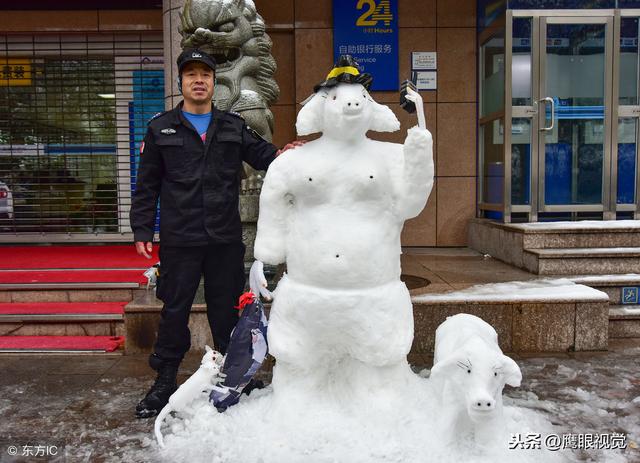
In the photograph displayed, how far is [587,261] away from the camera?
18.1ft

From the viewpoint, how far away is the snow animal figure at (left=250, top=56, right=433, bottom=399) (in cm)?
291

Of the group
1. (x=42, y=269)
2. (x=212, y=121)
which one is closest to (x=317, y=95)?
(x=212, y=121)

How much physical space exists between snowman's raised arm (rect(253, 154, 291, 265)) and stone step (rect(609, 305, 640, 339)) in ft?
9.93

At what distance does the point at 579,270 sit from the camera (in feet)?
18.0

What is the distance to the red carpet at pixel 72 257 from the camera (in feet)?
20.8

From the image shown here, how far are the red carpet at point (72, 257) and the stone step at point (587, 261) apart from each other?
4008 mm

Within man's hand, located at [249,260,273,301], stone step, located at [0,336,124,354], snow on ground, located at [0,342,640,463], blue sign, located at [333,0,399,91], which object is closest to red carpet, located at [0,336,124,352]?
stone step, located at [0,336,124,354]

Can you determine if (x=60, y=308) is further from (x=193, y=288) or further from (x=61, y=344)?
(x=193, y=288)

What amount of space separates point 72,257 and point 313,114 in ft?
16.2

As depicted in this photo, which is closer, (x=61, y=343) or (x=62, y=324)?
(x=61, y=343)

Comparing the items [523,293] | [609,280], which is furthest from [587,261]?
[523,293]

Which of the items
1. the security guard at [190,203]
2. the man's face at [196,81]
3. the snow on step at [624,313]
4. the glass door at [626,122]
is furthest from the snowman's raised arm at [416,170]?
the glass door at [626,122]

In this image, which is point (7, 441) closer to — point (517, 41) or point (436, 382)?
point (436, 382)

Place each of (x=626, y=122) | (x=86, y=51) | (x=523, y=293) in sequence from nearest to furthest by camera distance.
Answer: (x=523, y=293) < (x=626, y=122) < (x=86, y=51)
